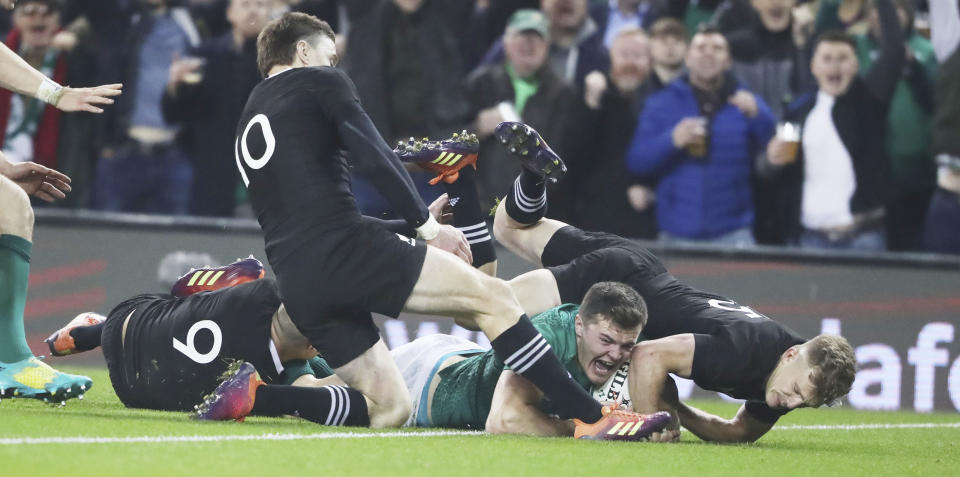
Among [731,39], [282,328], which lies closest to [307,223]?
[282,328]

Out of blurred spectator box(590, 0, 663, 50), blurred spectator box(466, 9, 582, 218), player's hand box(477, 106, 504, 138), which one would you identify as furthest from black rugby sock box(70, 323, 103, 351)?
blurred spectator box(590, 0, 663, 50)

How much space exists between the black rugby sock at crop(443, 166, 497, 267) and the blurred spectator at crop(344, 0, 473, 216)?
8.78ft

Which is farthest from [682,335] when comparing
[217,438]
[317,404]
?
[217,438]

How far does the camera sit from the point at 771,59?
11.3 m

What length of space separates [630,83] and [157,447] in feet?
21.2

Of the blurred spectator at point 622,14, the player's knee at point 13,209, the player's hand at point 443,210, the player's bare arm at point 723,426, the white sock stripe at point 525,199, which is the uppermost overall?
the blurred spectator at point 622,14

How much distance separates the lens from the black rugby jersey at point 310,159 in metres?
6.40

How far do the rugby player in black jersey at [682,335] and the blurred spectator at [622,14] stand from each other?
377 centimetres

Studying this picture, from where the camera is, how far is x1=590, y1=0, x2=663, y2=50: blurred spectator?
11766 millimetres

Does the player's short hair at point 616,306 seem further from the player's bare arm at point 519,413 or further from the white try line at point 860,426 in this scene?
the white try line at point 860,426

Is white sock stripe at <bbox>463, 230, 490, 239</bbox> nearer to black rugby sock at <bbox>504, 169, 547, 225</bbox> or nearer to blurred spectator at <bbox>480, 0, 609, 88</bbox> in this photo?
black rugby sock at <bbox>504, 169, 547, 225</bbox>

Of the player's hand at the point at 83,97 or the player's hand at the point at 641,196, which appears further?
the player's hand at the point at 641,196

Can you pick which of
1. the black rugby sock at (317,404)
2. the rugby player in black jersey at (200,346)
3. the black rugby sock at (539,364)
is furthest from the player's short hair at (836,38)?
the black rugby sock at (317,404)

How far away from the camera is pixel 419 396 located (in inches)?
286
